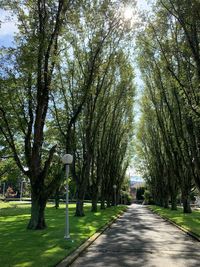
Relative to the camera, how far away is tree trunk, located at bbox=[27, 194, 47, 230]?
18.8m

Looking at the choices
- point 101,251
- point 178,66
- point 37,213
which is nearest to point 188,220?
point 178,66

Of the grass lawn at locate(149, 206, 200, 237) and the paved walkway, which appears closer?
the paved walkway

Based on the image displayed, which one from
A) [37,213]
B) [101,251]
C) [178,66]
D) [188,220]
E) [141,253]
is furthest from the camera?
[188,220]

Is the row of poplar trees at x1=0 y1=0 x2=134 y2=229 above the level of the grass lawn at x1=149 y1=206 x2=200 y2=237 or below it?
above

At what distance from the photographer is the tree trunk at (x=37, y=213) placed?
18.8 m

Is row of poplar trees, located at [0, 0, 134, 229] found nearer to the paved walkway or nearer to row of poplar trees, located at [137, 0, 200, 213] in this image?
row of poplar trees, located at [137, 0, 200, 213]

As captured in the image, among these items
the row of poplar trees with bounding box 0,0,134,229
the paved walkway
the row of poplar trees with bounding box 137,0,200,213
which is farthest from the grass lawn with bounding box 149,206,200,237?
the row of poplar trees with bounding box 0,0,134,229

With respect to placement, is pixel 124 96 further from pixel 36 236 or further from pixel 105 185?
pixel 36 236

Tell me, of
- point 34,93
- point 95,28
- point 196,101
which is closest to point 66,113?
point 95,28

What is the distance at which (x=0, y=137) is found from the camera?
39812 mm

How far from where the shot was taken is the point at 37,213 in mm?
18844

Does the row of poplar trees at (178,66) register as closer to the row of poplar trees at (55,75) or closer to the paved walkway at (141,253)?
the row of poplar trees at (55,75)

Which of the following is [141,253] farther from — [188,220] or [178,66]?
[188,220]

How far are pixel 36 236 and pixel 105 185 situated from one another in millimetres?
30605
